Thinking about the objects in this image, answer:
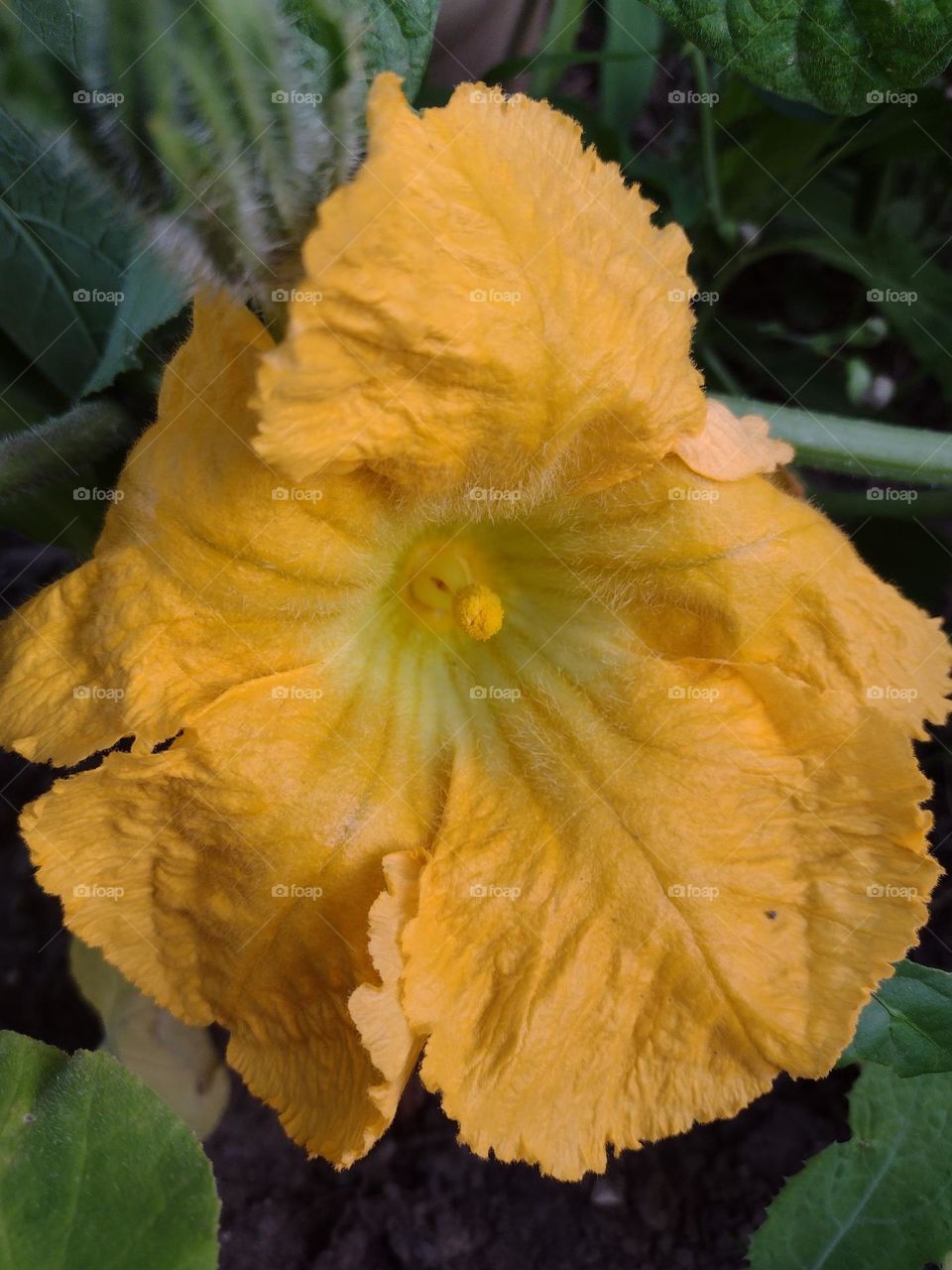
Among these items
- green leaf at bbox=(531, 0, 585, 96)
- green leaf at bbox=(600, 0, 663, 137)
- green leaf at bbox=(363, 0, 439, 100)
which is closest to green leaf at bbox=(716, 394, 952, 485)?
green leaf at bbox=(363, 0, 439, 100)

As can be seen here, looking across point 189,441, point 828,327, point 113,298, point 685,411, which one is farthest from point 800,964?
point 828,327

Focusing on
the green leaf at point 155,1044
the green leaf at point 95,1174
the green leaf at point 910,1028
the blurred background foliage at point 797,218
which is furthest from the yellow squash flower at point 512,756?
the blurred background foliage at point 797,218

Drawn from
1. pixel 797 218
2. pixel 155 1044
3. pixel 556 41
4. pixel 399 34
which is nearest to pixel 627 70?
pixel 556 41

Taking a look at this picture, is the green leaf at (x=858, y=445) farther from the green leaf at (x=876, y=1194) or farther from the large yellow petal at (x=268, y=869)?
the green leaf at (x=876, y=1194)

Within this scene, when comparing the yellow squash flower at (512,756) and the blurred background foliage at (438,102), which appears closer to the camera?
the blurred background foliage at (438,102)

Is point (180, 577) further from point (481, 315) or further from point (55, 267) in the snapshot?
point (55, 267)

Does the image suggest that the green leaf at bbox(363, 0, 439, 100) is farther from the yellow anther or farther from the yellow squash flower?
the yellow anther
